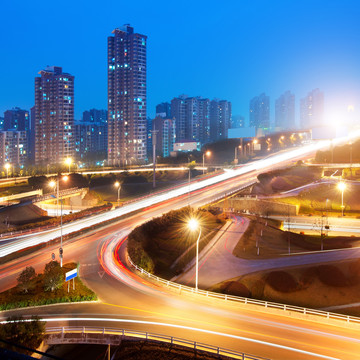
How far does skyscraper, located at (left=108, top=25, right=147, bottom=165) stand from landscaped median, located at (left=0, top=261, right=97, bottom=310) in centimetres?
7392

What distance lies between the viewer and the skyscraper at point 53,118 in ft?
311

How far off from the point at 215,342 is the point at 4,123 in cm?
15006

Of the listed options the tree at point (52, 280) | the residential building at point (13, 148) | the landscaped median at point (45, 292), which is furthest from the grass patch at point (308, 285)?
the residential building at point (13, 148)

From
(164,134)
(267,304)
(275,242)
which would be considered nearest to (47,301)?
(267,304)

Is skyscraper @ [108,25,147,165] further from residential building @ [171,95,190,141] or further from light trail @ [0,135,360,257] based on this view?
light trail @ [0,135,360,257]

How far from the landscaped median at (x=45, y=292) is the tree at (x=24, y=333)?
3.22 m

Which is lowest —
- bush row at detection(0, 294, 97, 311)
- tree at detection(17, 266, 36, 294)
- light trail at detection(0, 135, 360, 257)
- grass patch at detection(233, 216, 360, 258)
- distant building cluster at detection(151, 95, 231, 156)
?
grass patch at detection(233, 216, 360, 258)

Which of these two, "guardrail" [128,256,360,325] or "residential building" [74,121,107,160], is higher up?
"residential building" [74,121,107,160]

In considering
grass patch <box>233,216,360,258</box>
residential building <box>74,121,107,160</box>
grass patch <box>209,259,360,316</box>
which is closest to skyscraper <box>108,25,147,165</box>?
residential building <box>74,121,107,160</box>

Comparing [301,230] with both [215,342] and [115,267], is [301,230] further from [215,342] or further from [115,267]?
[215,342]

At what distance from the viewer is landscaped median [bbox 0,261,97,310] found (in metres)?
17.2

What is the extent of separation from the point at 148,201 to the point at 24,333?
2934 cm

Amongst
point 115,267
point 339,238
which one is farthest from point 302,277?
point 115,267

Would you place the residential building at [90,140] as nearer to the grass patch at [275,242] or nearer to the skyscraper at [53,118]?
the skyscraper at [53,118]
